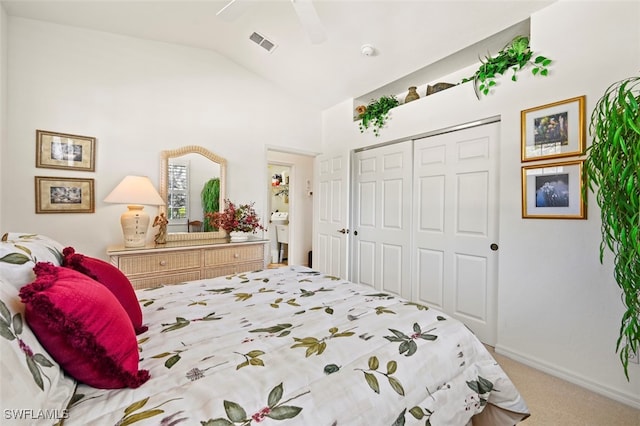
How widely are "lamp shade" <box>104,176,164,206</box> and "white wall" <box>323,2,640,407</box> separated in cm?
306

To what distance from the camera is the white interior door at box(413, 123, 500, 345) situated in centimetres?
254

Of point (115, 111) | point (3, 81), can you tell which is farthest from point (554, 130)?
point (3, 81)

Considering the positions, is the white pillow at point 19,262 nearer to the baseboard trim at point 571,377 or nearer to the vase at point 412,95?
the baseboard trim at point 571,377

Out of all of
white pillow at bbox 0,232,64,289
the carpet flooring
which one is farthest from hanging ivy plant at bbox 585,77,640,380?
white pillow at bbox 0,232,64,289

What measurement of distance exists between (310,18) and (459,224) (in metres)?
2.18

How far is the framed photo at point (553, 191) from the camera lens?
196cm

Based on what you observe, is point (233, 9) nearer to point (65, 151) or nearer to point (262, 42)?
point (262, 42)

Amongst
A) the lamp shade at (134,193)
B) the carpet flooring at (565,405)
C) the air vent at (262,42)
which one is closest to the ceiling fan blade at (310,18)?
the air vent at (262,42)

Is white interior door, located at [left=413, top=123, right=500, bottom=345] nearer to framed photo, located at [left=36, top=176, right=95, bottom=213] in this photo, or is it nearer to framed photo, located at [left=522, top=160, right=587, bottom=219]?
framed photo, located at [left=522, top=160, right=587, bottom=219]

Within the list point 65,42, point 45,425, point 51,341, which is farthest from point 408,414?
point 65,42

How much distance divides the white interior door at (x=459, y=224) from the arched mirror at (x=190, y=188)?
231 centimetres

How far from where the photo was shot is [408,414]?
917mm

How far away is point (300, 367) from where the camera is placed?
35.0 inches

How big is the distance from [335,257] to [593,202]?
278 cm
